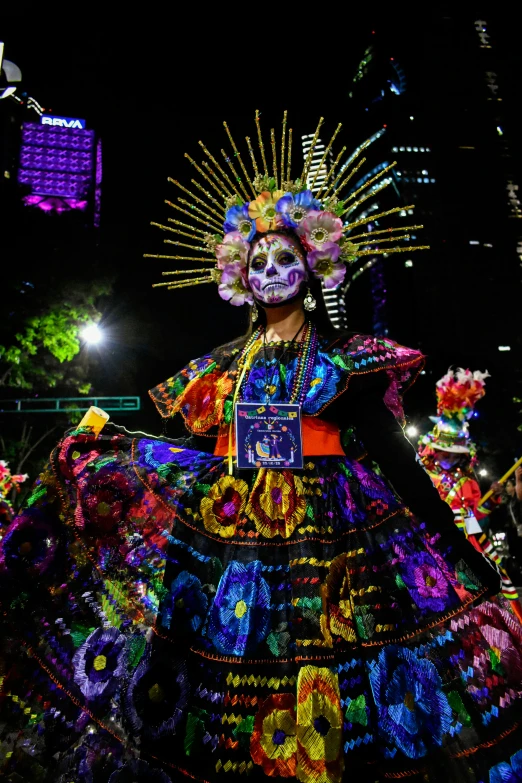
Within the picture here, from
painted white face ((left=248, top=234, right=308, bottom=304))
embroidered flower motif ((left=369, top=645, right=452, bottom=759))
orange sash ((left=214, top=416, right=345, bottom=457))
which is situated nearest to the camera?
embroidered flower motif ((left=369, top=645, right=452, bottom=759))

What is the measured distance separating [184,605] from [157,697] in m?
0.30

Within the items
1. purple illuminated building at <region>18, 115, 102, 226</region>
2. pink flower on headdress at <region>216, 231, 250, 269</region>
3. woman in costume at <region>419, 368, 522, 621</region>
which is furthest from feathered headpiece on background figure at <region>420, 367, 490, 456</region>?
purple illuminated building at <region>18, 115, 102, 226</region>

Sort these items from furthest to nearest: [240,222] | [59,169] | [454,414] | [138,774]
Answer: [59,169]
[454,414]
[240,222]
[138,774]

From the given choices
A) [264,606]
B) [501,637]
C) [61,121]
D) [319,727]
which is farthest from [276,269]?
[61,121]

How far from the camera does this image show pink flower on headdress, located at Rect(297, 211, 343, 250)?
3.00 metres

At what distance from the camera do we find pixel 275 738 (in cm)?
180

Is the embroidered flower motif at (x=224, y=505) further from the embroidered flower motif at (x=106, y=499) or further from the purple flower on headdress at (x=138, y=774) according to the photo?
the purple flower on headdress at (x=138, y=774)

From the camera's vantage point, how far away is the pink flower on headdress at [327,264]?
118 inches

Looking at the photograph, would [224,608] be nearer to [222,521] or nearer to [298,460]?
[222,521]

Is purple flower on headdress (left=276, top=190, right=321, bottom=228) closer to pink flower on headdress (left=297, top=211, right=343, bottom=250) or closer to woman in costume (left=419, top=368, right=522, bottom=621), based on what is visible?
pink flower on headdress (left=297, top=211, right=343, bottom=250)

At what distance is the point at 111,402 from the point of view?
11.9m

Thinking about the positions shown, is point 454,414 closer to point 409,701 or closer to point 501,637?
point 501,637

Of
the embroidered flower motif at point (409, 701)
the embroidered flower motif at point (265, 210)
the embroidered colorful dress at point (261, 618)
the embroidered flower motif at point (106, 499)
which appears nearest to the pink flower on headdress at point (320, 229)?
the embroidered flower motif at point (265, 210)

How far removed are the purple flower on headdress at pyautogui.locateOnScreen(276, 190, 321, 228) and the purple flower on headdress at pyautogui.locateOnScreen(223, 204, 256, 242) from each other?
170 mm
